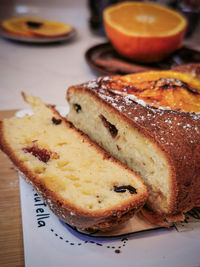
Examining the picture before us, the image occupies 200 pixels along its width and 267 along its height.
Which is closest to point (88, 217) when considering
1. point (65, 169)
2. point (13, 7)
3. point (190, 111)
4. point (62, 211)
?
point (62, 211)

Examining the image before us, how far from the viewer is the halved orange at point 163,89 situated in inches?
54.0

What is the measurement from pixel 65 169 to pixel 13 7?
119 inches

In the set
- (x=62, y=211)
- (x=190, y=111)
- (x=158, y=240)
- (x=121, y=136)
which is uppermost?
(x=190, y=111)

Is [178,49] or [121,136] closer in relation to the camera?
[121,136]

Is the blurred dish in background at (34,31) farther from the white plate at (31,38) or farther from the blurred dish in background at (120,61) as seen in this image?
the blurred dish in background at (120,61)

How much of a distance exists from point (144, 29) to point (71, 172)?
→ 1787 millimetres

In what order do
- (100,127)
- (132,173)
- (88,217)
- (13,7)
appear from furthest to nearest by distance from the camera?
(13,7)
(100,127)
(132,173)
(88,217)

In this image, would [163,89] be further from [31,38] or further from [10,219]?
[31,38]

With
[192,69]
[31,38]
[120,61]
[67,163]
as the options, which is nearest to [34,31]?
[31,38]

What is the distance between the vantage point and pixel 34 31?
2811mm

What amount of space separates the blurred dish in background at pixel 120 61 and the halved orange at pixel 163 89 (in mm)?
636

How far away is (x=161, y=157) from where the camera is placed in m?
1.15

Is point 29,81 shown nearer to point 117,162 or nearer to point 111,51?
point 111,51

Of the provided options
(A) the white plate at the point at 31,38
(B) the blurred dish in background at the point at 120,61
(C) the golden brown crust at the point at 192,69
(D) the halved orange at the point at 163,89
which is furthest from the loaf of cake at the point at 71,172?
(A) the white plate at the point at 31,38
